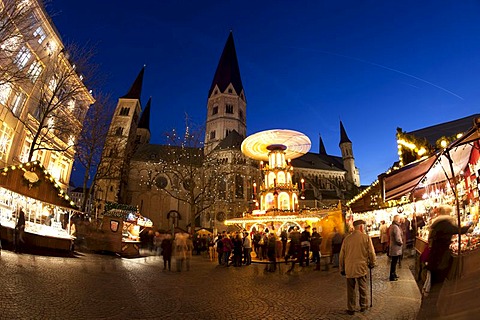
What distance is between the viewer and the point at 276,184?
2555 centimetres

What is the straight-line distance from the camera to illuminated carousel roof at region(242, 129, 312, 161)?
2623 cm

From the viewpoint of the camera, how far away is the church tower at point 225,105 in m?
64.2

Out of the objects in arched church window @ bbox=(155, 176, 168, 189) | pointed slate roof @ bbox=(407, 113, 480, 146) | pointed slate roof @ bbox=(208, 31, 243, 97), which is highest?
pointed slate roof @ bbox=(208, 31, 243, 97)

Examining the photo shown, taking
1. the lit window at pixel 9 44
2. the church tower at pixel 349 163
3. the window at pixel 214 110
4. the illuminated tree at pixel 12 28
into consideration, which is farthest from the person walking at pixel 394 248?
the church tower at pixel 349 163

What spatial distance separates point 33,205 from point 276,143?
65.2 feet

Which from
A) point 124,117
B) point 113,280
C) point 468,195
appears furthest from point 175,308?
point 124,117

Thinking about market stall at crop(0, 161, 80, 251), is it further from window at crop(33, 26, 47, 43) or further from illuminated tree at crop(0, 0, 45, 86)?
window at crop(33, 26, 47, 43)

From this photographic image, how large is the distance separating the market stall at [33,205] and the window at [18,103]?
351 inches

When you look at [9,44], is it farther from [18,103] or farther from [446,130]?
[446,130]

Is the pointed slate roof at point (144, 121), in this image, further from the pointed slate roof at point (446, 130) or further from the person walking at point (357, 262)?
the person walking at point (357, 262)

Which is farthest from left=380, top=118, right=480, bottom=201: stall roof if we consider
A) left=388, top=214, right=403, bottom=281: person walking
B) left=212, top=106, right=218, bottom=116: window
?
left=212, top=106, right=218, bottom=116: window

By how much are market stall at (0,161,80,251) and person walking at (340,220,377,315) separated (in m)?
12.8

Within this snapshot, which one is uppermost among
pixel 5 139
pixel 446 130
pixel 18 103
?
pixel 18 103

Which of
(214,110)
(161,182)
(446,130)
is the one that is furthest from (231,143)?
(446,130)
